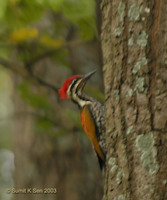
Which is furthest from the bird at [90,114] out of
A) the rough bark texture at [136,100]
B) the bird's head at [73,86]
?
the rough bark texture at [136,100]

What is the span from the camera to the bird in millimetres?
3348

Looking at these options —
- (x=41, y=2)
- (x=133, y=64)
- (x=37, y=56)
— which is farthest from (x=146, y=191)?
(x=37, y=56)

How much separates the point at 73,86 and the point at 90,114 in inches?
12.8

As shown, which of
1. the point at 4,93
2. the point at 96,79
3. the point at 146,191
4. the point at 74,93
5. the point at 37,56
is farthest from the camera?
the point at 4,93

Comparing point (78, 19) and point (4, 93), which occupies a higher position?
point (78, 19)

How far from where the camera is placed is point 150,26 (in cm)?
229

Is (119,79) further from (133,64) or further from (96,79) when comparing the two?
(96,79)

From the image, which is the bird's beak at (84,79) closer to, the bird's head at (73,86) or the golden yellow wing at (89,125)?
the bird's head at (73,86)

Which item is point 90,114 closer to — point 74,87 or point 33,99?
point 74,87

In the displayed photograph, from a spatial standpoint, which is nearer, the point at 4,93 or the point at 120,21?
the point at 120,21

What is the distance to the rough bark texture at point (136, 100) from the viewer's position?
220 centimetres

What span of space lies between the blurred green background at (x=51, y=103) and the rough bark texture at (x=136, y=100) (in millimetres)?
1469

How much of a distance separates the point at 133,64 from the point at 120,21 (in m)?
0.27

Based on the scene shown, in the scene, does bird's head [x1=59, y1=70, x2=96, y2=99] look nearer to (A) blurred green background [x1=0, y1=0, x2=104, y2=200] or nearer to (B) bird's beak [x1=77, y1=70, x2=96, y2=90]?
(B) bird's beak [x1=77, y1=70, x2=96, y2=90]
